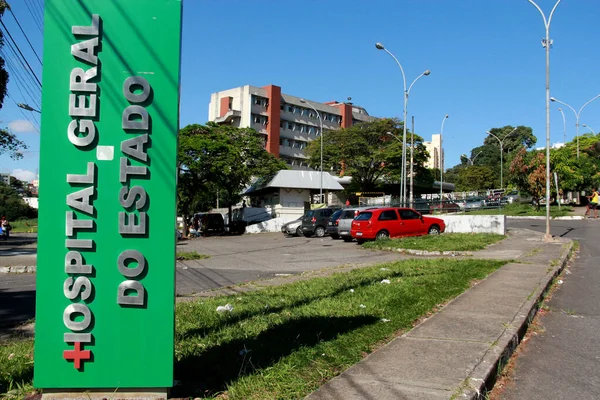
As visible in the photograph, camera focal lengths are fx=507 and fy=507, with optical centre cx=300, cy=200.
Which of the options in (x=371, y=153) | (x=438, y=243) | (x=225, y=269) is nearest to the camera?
(x=225, y=269)

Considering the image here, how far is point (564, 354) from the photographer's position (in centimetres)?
556

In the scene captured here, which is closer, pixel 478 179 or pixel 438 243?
pixel 438 243

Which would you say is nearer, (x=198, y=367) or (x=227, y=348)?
(x=198, y=367)

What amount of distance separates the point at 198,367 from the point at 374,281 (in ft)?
19.0

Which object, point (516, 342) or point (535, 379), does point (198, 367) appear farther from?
point (516, 342)

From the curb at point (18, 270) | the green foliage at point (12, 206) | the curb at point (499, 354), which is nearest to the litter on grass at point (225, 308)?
the curb at point (499, 354)

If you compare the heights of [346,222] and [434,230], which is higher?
[346,222]

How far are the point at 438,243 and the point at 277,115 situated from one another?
5941 cm

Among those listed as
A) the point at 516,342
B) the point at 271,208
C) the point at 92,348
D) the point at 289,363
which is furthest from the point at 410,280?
the point at 271,208

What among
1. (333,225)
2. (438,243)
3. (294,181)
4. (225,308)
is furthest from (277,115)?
(225,308)

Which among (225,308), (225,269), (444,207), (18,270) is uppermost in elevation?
(444,207)

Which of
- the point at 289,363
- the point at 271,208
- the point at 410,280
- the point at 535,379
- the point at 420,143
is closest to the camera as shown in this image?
the point at 289,363

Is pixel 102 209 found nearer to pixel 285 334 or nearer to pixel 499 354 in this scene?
pixel 285 334

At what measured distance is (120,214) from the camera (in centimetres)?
362
